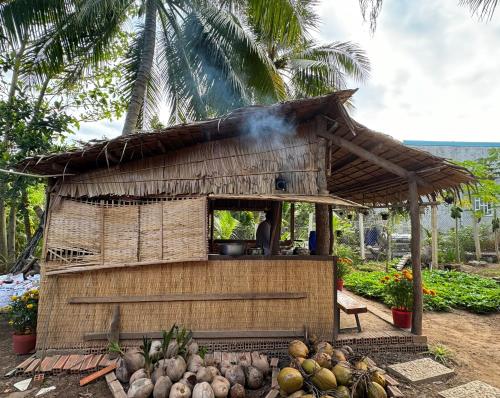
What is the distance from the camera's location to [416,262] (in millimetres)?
4859

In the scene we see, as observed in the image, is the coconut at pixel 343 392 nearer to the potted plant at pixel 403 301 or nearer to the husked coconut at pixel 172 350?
the husked coconut at pixel 172 350

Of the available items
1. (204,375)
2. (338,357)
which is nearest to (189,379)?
(204,375)

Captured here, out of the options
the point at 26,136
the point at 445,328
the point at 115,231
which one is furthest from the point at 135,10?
the point at 445,328

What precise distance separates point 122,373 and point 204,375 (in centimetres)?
109

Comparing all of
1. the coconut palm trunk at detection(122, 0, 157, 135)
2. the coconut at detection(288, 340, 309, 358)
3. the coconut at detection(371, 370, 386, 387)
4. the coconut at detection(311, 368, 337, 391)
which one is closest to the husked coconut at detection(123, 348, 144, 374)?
the coconut at detection(288, 340, 309, 358)

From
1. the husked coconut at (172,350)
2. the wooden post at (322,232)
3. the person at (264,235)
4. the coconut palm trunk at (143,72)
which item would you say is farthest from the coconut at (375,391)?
the coconut palm trunk at (143,72)

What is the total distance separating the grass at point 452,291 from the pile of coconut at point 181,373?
4.97 meters

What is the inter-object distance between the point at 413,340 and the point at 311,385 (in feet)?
8.16

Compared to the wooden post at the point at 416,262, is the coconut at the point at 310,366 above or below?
below

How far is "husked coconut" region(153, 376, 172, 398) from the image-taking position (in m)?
3.09

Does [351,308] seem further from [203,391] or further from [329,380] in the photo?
[203,391]

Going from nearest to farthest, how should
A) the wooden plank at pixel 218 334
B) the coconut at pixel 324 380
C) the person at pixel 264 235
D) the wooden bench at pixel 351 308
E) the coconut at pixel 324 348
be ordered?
the coconut at pixel 324 380 → the coconut at pixel 324 348 → the wooden plank at pixel 218 334 → the wooden bench at pixel 351 308 → the person at pixel 264 235

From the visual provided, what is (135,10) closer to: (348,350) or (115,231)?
(115,231)

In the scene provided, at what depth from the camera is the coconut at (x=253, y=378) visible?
350 cm
